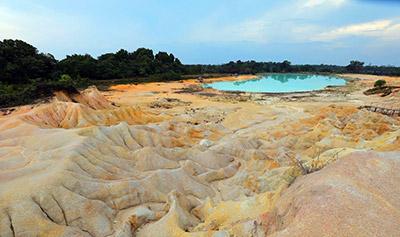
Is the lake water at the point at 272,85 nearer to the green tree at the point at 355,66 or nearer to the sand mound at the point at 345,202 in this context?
the green tree at the point at 355,66

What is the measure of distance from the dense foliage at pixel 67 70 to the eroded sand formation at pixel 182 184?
4349 millimetres

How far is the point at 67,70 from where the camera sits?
41312 mm

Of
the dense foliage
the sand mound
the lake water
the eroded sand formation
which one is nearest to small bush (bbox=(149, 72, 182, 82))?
the dense foliage

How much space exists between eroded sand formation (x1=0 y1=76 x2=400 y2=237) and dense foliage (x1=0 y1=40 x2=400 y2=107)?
4349mm

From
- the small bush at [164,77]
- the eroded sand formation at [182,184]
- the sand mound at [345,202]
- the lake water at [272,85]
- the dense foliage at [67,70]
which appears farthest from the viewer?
the small bush at [164,77]

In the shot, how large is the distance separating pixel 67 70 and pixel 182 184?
3702 cm

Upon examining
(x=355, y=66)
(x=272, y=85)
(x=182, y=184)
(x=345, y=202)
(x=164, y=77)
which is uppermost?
(x=345, y=202)

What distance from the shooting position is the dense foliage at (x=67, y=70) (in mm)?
17781

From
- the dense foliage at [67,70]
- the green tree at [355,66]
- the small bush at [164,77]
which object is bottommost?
the green tree at [355,66]

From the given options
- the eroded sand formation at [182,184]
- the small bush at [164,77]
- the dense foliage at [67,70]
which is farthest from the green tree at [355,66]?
the eroded sand formation at [182,184]

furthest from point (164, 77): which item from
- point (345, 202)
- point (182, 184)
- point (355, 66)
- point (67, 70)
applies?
point (355, 66)

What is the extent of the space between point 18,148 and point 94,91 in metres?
12.3

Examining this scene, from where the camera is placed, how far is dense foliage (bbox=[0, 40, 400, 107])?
58.3ft

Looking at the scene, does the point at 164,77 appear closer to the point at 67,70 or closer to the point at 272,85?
the point at 67,70
